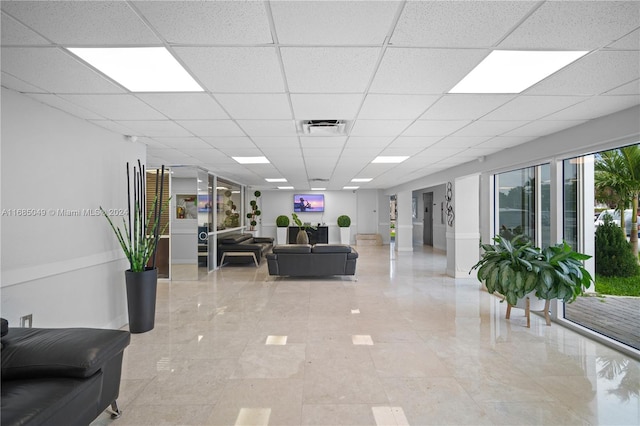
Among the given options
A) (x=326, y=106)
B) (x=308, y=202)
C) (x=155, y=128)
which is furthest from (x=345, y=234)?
(x=326, y=106)

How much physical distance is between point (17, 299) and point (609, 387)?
16.7 ft

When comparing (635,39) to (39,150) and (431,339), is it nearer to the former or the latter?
(431,339)

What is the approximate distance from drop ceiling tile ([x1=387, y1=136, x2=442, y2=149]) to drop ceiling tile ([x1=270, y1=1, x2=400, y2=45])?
2.69 metres

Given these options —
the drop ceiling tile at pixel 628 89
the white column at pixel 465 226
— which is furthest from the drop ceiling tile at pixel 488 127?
the white column at pixel 465 226

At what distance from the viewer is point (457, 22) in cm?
176

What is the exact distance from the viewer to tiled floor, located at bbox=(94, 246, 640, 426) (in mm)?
2324

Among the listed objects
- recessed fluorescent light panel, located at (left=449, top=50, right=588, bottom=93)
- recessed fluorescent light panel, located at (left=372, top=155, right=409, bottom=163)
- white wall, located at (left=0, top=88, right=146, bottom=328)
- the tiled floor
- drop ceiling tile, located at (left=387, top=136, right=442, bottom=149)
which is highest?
recessed fluorescent light panel, located at (left=372, top=155, right=409, bottom=163)

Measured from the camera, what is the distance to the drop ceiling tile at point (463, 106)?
292 cm

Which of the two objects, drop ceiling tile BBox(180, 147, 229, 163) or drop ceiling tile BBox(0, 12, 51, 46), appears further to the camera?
drop ceiling tile BBox(180, 147, 229, 163)

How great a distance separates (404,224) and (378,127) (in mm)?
8873

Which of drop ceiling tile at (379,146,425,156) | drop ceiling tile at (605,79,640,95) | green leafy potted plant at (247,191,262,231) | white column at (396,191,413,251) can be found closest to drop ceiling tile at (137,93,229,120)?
drop ceiling tile at (379,146,425,156)

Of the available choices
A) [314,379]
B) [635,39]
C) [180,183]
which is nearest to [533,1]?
[635,39]

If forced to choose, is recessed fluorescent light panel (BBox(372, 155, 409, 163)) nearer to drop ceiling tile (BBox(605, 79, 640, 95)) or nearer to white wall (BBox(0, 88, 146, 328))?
drop ceiling tile (BBox(605, 79, 640, 95))

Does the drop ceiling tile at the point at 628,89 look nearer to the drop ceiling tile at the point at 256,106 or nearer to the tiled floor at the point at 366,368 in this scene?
the tiled floor at the point at 366,368
